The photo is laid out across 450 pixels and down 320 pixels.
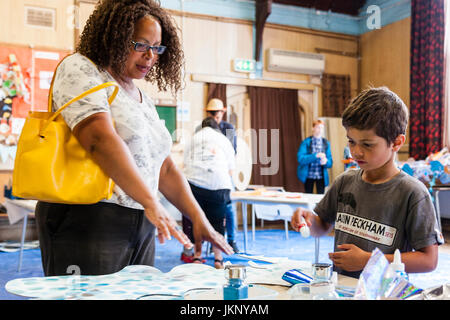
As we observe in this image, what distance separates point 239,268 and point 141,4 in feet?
2.30

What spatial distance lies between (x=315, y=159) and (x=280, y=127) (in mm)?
1221

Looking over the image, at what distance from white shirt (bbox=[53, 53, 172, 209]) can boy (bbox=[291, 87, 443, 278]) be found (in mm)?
438

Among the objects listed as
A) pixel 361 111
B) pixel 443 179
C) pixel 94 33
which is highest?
pixel 94 33

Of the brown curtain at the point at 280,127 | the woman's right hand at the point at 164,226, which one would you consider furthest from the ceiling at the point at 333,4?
the woman's right hand at the point at 164,226

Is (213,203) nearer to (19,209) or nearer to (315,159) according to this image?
(19,209)

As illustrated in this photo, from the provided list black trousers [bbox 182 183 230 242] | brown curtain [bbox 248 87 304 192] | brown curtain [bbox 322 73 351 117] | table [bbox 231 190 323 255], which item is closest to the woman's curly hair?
table [bbox 231 190 323 255]

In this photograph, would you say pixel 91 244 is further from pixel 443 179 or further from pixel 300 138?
pixel 300 138

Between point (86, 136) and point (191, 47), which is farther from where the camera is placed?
point (191, 47)

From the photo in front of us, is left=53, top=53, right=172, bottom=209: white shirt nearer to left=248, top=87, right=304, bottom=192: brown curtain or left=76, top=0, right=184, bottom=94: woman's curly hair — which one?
left=76, top=0, right=184, bottom=94: woman's curly hair

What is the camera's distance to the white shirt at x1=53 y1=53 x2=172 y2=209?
988 millimetres

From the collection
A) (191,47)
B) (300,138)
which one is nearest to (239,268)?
(191,47)

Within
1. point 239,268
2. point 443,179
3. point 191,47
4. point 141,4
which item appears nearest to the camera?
point 239,268

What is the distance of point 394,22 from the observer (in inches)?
276

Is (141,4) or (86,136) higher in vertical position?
(141,4)
